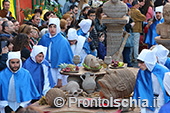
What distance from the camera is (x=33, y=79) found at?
719cm

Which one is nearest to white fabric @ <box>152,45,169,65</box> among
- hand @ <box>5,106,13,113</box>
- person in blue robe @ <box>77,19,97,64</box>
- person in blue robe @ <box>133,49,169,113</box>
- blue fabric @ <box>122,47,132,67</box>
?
person in blue robe @ <box>133,49,169,113</box>

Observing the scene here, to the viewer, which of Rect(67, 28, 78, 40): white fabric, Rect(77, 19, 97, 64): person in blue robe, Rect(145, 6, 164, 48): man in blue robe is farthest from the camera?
Rect(145, 6, 164, 48): man in blue robe

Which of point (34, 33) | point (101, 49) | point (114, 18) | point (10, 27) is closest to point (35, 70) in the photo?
point (10, 27)

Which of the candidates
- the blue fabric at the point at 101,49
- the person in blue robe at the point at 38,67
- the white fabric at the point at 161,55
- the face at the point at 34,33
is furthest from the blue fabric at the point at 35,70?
the blue fabric at the point at 101,49

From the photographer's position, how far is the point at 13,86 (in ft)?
20.9

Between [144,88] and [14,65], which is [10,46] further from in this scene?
[144,88]

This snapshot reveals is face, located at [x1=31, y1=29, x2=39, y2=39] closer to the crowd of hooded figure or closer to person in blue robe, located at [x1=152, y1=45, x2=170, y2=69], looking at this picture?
the crowd of hooded figure

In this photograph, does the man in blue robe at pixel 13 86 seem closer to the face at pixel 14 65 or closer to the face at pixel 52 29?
the face at pixel 14 65

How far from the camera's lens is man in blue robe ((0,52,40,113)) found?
6328 mm

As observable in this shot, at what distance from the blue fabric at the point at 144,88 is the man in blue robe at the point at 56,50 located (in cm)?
248

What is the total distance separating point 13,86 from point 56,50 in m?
1.93

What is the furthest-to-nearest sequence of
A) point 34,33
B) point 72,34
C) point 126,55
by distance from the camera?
point 126,55 → point 72,34 → point 34,33

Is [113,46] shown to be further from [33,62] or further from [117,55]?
[33,62]

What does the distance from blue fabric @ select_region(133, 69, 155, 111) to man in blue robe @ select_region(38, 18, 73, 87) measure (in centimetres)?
248
